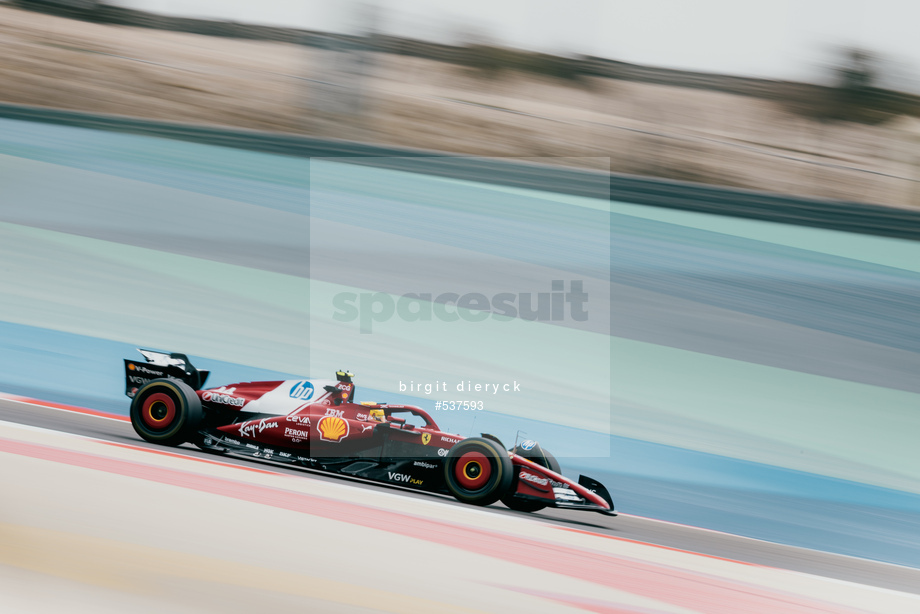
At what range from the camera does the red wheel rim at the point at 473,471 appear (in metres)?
4.36

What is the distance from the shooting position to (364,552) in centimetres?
288

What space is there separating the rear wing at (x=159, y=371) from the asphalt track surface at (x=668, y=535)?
36 cm

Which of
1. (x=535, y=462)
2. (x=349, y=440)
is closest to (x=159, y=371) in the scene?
(x=349, y=440)

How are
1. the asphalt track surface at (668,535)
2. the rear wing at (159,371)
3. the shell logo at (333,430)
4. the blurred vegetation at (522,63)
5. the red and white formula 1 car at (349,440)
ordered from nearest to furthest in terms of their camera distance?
1. the asphalt track surface at (668,535)
2. the red and white formula 1 car at (349,440)
3. the shell logo at (333,430)
4. the rear wing at (159,371)
5. the blurred vegetation at (522,63)

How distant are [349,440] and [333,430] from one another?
0.12 m

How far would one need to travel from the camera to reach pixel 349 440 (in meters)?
4.52

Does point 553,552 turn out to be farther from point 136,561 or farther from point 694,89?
point 694,89

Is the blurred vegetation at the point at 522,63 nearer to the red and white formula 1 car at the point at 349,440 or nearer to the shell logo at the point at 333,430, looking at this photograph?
the red and white formula 1 car at the point at 349,440

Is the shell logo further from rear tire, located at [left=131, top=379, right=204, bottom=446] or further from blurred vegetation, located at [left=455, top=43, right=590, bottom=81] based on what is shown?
blurred vegetation, located at [left=455, top=43, right=590, bottom=81]

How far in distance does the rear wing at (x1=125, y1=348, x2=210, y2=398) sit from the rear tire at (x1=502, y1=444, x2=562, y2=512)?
85.0 inches

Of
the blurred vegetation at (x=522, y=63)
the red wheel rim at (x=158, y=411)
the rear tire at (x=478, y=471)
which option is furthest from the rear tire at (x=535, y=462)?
the blurred vegetation at (x=522, y=63)

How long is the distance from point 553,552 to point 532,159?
→ 512cm

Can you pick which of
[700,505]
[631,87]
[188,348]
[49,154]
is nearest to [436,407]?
[700,505]

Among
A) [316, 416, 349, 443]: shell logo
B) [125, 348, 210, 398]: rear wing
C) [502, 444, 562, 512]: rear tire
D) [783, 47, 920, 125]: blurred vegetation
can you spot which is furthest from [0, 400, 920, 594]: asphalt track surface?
[783, 47, 920, 125]: blurred vegetation
